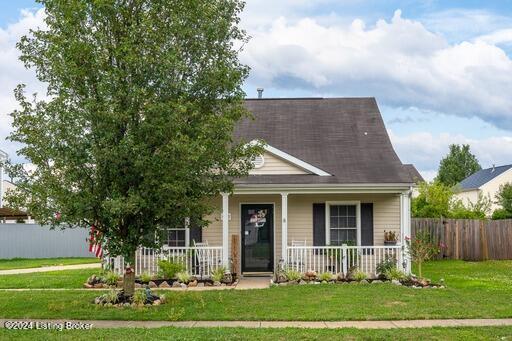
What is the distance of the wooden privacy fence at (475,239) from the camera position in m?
24.2

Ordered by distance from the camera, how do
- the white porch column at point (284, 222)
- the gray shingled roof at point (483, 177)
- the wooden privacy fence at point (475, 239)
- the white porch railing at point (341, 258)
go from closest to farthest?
the white porch railing at point (341, 258) → the white porch column at point (284, 222) → the wooden privacy fence at point (475, 239) → the gray shingled roof at point (483, 177)

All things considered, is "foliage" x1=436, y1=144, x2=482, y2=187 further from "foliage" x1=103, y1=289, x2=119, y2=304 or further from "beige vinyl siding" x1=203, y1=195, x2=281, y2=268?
"foliage" x1=103, y1=289, x2=119, y2=304

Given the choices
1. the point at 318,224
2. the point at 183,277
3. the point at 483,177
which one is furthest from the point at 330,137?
the point at 483,177

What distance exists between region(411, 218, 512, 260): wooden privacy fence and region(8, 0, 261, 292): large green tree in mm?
15041

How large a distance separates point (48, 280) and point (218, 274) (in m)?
4.77

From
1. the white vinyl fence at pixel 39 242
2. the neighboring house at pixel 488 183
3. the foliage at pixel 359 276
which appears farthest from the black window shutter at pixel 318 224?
the neighboring house at pixel 488 183

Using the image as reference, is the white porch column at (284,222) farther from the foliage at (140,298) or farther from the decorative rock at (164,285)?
the foliage at (140,298)

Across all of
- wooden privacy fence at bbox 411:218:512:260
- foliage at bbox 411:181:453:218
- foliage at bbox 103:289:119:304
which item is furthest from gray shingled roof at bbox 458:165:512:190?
foliage at bbox 103:289:119:304

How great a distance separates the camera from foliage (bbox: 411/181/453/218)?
99.9ft

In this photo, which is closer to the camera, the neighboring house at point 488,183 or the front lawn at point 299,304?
the front lawn at point 299,304

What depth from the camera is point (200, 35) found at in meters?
11.8

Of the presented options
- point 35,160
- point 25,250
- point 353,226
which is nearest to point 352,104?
point 353,226

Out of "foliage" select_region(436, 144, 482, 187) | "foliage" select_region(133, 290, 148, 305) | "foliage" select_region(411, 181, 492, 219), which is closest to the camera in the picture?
"foliage" select_region(133, 290, 148, 305)

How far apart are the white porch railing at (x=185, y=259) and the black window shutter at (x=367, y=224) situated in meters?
4.05
